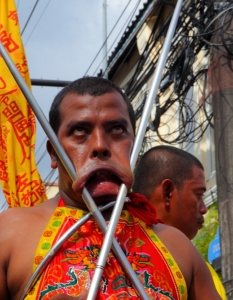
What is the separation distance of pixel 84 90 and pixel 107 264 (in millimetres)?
602

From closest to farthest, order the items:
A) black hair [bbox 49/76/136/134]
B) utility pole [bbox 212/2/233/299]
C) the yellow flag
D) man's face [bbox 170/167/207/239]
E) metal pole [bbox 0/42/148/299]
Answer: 1. metal pole [bbox 0/42/148/299]
2. black hair [bbox 49/76/136/134]
3. the yellow flag
4. man's face [bbox 170/167/207/239]
5. utility pole [bbox 212/2/233/299]

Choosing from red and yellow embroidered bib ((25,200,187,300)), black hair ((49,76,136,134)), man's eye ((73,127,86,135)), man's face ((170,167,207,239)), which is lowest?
man's face ((170,167,207,239))

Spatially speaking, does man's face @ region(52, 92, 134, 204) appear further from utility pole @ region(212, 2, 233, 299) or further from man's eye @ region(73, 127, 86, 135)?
utility pole @ region(212, 2, 233, 299)

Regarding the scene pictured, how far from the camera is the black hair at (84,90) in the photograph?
2.79m

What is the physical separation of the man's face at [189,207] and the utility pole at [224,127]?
2193mm

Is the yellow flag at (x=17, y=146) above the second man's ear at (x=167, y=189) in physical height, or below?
above

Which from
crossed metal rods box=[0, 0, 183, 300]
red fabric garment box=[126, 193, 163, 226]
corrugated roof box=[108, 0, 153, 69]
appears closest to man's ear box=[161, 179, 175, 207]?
red fabric garment box=[126, 193, 163, 226]

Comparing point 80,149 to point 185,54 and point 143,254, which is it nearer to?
point 143,254

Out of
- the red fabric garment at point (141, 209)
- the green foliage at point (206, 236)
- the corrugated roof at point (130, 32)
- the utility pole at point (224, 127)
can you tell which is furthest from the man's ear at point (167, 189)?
the corrugated roof at point (130, 32)

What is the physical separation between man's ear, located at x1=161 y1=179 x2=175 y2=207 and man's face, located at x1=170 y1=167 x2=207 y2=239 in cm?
4

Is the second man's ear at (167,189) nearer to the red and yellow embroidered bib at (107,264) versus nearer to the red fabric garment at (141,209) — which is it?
the red fabric garment at (141,209)

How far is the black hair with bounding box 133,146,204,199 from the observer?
16.0ft

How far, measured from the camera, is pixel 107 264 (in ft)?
8.29

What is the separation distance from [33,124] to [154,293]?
4.42 feet
